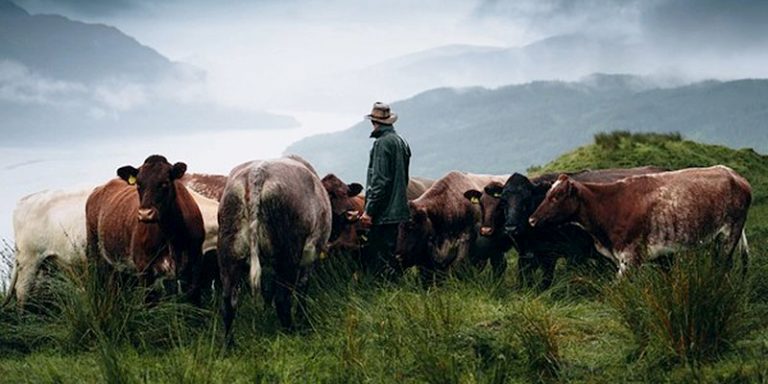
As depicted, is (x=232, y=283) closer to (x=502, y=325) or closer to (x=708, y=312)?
(x=502, y=325)

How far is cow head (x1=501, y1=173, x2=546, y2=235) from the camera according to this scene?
1388 centimetres

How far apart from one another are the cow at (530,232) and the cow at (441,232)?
60 cm

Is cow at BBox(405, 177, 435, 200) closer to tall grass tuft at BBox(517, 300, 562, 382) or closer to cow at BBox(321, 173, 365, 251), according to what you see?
cow at BBox(321, 173, 365, 251)

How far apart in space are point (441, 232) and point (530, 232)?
52.6 inches

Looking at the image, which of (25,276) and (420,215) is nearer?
(25,276)

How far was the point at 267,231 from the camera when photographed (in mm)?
10930

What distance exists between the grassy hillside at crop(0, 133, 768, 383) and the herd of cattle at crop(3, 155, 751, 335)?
683 mm

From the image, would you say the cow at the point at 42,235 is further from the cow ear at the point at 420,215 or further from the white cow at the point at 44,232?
the cow ear at the point at 420,215

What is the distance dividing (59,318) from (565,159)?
1740 centimetres

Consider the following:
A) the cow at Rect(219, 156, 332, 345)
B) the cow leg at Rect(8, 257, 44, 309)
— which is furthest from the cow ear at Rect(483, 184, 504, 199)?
the cow leg at Rect(8, 257, 44, 309)

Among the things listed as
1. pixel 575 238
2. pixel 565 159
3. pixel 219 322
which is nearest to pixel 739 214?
pixel 575 238

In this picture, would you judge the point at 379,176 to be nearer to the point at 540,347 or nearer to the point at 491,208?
the point at 491,208

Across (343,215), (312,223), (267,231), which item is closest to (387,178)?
(312,223)

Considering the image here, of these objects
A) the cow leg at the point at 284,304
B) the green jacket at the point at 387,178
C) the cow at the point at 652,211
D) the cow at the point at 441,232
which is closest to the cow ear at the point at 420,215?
the cow at the point at 441,232
